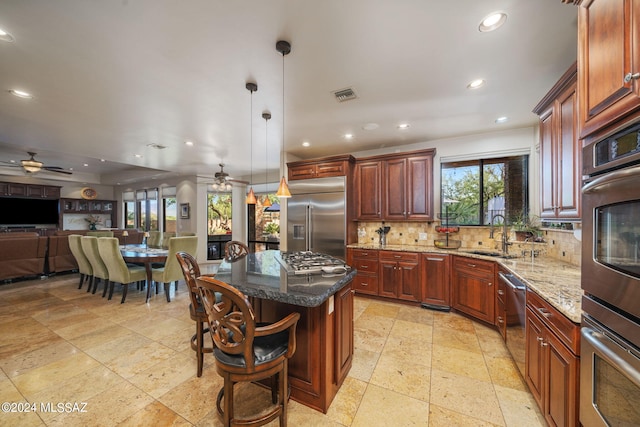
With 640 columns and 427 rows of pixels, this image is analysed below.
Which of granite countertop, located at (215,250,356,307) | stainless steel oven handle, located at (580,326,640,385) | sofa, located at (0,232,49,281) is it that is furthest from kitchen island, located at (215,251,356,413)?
sofa, located at (0,232,49,281)

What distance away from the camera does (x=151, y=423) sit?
1627mm

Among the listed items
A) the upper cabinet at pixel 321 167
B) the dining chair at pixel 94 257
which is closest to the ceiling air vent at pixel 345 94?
the upper cabinet at pixel 321 167

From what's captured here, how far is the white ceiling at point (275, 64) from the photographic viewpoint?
62.3 inches

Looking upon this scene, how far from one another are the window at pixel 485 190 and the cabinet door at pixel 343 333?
2807 millimetres

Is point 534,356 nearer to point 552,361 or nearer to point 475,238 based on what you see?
point 552,361

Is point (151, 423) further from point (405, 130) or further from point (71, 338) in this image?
point (405, 130)

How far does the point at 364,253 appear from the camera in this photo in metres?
3.99

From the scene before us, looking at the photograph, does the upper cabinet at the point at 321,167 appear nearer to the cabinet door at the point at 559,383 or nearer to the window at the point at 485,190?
the window at the point at 485,190

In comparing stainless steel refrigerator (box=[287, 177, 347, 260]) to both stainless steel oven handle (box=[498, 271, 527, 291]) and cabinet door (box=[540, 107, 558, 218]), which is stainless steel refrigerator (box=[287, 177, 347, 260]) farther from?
cabinet door (box=[540, 107, 558, 218])

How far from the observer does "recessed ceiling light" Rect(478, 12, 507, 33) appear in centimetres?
158

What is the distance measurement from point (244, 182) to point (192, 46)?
5.91 meters

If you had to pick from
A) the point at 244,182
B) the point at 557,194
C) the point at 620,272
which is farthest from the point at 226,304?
the point at 244,182

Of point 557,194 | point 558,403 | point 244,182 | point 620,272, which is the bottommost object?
point 558,403

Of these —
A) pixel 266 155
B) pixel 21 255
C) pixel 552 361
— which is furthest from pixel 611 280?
pixel 21 255
